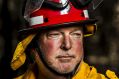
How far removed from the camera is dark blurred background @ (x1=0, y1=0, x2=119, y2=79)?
656 cm

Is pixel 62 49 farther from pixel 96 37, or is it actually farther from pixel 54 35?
pixel 96 37

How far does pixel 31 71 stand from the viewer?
5.15m

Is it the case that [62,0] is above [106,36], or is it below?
above

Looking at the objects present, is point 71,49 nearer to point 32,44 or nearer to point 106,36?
point 32,44

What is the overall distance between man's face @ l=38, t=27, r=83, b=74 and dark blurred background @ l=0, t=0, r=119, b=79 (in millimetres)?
1509

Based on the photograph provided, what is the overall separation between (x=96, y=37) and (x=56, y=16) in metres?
2.55

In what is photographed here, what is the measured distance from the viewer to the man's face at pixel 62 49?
4.76m

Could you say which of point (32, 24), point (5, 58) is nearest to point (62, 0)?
point (32, 24)

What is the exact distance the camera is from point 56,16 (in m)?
4.82

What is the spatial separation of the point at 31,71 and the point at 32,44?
0.27 m

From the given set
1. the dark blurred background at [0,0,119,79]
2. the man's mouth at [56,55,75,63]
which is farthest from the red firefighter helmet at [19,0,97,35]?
the dark blurred background at [0,0,119,79]

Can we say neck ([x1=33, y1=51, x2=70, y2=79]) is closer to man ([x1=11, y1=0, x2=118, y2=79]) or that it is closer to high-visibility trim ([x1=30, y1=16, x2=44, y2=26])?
man ([x1=11, y1=0, x2=118, y2=79])

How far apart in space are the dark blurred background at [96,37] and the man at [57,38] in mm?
1369

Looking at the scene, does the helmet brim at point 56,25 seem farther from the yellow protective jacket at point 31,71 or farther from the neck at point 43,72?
the neck at point 43,72
